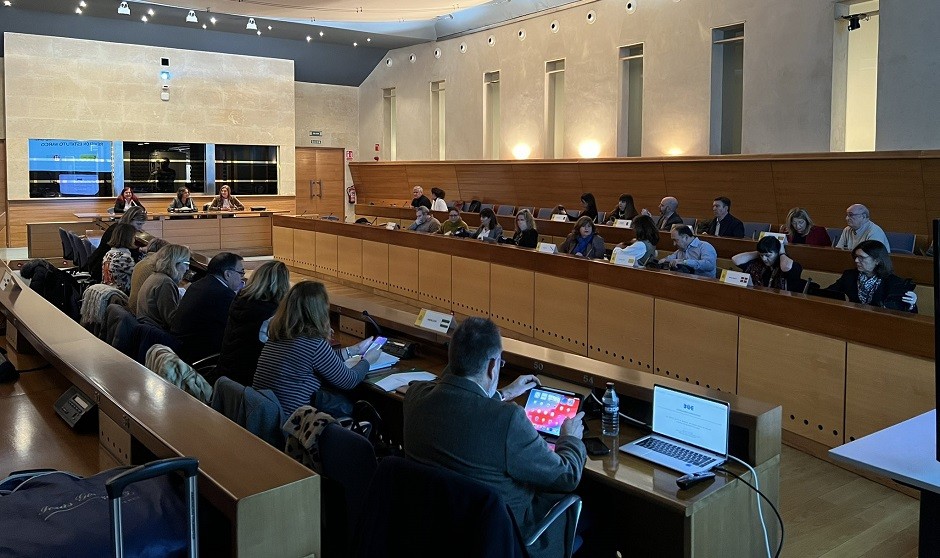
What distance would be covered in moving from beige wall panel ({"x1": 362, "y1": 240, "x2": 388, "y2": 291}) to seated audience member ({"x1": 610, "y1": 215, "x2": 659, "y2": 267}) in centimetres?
352

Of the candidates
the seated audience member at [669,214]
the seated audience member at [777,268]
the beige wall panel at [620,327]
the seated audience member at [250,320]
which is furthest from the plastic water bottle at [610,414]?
the seated audience member at [669,214]

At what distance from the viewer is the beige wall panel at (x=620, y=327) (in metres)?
5.45

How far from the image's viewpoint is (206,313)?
13.9 feet

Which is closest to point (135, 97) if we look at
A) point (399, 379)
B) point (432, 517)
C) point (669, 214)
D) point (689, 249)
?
point (669, 214)

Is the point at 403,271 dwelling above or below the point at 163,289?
below

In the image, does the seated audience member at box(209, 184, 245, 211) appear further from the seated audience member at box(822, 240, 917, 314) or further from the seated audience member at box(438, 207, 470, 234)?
the seated audience member at box(822, 240, 917, 314)

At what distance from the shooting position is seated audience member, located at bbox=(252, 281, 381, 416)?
3.08m

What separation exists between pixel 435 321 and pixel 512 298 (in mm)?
3322

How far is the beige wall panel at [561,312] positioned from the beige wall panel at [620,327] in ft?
0.34

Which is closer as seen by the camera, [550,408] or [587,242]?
[550,408]

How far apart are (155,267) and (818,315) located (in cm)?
394

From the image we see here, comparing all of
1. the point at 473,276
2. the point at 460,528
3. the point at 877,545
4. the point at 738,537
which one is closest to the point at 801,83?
the point at 473,276

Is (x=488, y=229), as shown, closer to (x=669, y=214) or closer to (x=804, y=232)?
(x=669, y=214)

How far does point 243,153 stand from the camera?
16062 millimetres
